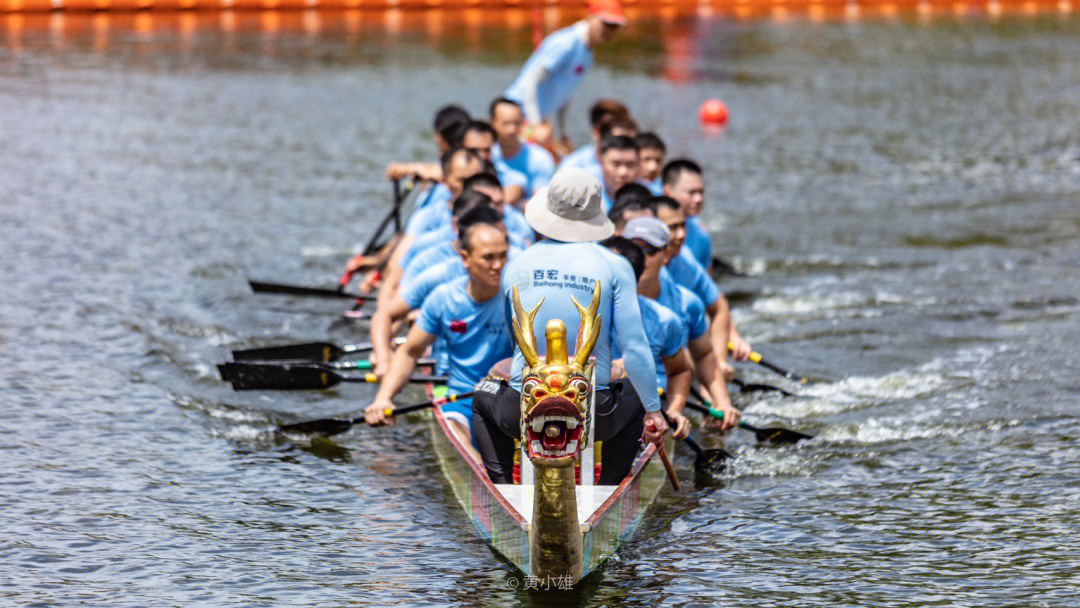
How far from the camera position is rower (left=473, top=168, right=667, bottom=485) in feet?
24.3

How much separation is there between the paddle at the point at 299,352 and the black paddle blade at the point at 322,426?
126cm

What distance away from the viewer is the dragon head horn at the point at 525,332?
6.84 metres

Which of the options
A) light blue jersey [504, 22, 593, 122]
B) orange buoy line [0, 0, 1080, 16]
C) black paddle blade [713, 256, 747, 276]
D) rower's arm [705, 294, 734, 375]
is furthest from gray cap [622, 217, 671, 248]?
orange buoy line [0, 0, 1080, 16]

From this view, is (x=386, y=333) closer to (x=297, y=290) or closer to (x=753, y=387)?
(x=753, y=387)

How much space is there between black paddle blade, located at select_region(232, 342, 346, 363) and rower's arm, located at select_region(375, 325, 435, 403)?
8.93 feet

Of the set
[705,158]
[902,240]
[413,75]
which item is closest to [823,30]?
[413,75]

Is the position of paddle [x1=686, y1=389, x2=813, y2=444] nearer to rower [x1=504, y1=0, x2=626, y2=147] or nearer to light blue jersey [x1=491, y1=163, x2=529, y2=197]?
light blue jersey [x1=491, y1=163, x2=529, y2=197]

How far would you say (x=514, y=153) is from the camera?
44.5 ft

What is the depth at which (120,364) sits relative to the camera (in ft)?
41.1

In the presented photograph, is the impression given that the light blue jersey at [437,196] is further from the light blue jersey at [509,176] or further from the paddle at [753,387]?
the paddle at [753,387]

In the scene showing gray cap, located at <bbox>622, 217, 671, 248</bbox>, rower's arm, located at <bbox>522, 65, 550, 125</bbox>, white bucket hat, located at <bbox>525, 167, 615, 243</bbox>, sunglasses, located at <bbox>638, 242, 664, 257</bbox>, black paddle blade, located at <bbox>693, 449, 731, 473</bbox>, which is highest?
rower's arm, located at <bbox>522, 65, 550, 125</bbox>

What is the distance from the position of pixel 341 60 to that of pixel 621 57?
243 inches

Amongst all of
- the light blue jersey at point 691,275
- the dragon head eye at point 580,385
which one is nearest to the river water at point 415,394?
the light blue jersey at point 691,275

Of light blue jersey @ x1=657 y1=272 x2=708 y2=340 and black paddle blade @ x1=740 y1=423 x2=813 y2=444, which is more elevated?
light blue jersey @ x1=657 y1=272 x2=708 y2=340
